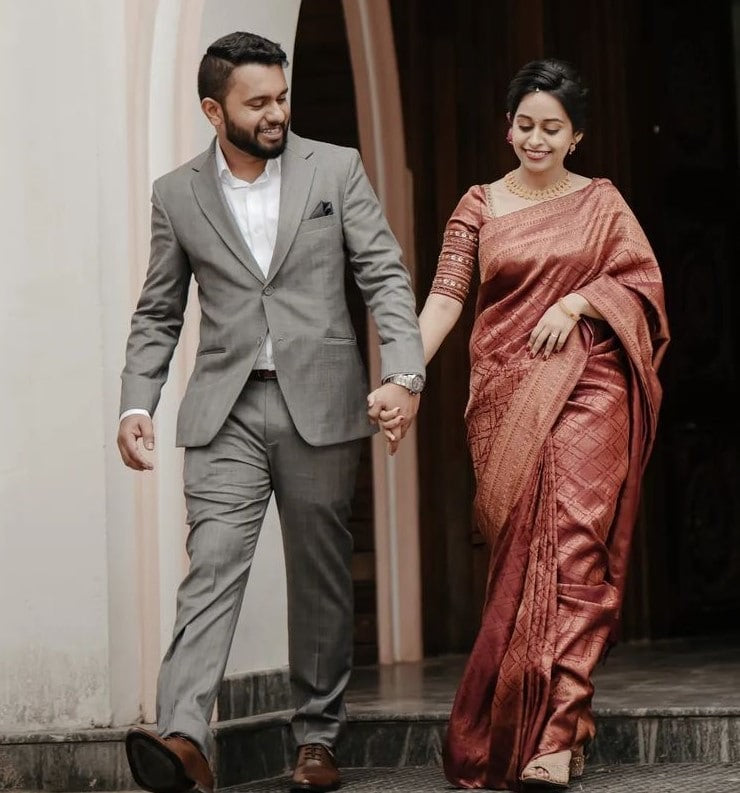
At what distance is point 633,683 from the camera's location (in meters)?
6.20

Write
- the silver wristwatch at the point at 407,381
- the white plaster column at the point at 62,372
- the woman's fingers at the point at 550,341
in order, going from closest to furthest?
the silver wristwatch at the point at 407,381
the woman's fingers at the point at 550,341
the white plaster column at the point at 62,372

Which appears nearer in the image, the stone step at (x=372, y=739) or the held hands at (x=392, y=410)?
the held hands at (x=392, y=410)

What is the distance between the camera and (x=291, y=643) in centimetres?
495

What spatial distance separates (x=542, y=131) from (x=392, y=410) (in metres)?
0.94

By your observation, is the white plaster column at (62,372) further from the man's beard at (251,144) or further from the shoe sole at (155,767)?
the shoe sole at (155,767)

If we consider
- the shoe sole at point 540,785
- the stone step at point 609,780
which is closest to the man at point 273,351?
the stone step at point 609,780

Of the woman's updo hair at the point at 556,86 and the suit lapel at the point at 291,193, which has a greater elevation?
the woman's updo hair at the point at 556,86

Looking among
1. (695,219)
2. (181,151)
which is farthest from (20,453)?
(695,219)

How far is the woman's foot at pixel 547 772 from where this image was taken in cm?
468

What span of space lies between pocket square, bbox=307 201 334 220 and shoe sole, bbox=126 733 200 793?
1.36 metres

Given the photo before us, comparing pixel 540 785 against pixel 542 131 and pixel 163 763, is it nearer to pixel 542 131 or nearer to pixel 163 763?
pixel 163 763

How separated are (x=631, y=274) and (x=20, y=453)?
70.3 inches

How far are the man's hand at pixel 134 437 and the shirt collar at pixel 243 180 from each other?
63 centimetres

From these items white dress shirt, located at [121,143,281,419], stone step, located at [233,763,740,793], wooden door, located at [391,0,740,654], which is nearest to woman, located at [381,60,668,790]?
stone step, located at [233,763,740,793]
